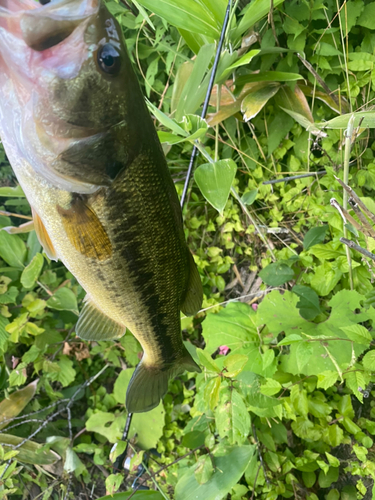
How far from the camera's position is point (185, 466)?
1.43m

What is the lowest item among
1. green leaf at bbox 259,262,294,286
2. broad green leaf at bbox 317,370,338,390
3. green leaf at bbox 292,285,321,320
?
green leaf at bbox 292,285,321,320

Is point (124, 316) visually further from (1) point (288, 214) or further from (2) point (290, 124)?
(2) point (290, 124)

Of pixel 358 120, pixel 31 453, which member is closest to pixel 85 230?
pixel 358 120

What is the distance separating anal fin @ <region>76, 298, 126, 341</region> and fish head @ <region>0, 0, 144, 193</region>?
49cm

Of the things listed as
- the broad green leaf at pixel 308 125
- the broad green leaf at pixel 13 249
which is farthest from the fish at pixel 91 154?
the broad green leaf at pixel 308 125

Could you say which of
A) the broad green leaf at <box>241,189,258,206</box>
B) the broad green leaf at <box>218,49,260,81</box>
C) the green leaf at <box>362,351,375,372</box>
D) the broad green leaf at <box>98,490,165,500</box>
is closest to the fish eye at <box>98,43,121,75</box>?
the broad green leaf at <box>218,49,260,81</box>

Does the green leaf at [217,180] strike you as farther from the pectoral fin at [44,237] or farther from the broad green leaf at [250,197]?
the pectoral fin at [44,237]

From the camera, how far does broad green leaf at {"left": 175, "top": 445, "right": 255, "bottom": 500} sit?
1.12 metres

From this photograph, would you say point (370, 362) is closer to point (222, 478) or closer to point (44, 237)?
point (222, 478)

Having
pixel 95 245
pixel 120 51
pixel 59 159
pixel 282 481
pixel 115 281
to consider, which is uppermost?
pixel 120 51

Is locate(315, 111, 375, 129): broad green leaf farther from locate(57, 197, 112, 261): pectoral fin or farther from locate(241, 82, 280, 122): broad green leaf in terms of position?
locate(57, 197, 112, 261): pectoral fin

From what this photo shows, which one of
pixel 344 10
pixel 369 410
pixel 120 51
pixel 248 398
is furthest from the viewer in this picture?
pixel 369 410

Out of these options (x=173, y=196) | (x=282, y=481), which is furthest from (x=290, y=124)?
(x=282, y=481)

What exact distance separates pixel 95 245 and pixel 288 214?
131 centimetres
